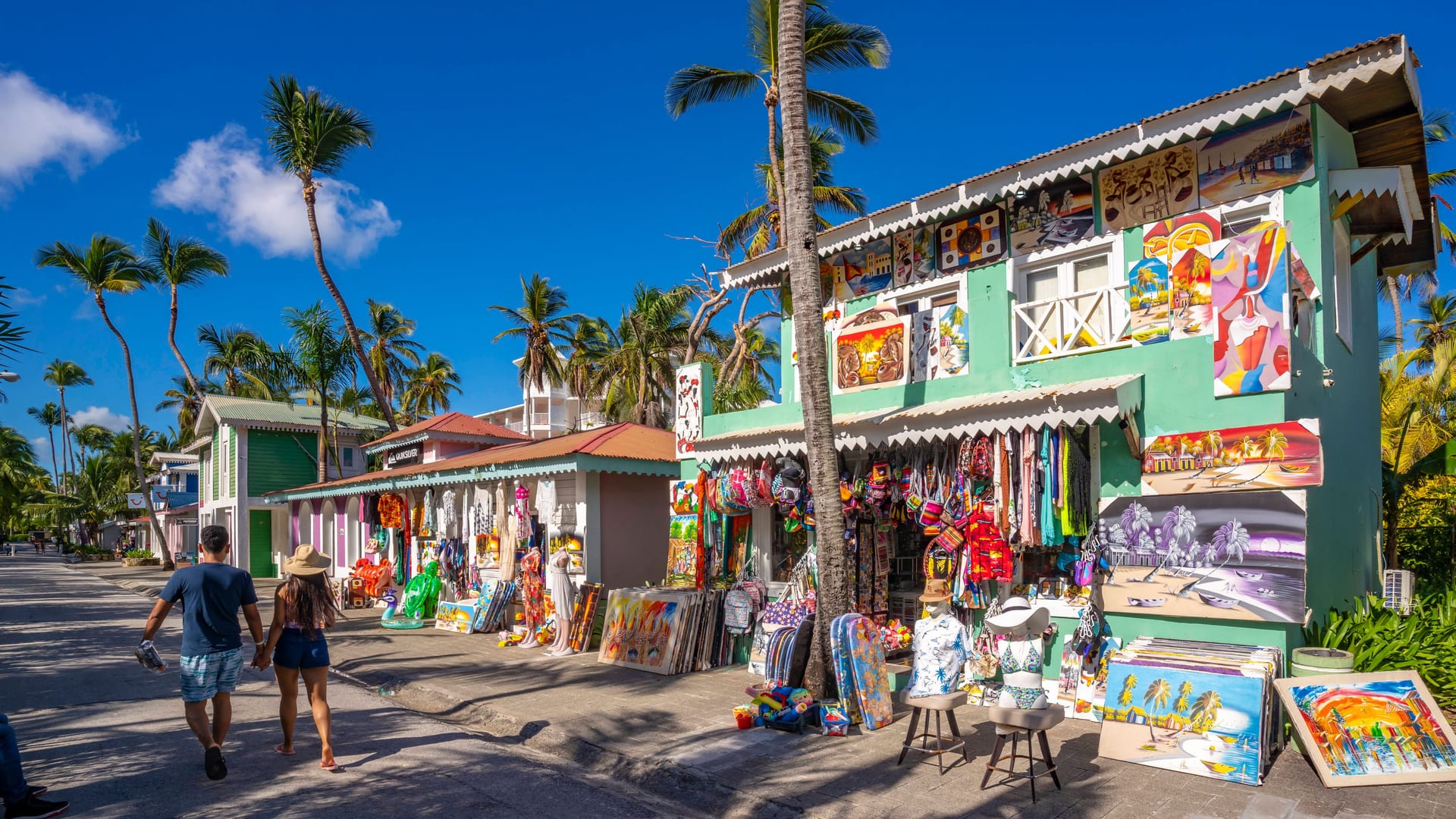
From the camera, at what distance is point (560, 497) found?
13594 mm

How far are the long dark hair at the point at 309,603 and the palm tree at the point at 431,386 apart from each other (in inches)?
1572

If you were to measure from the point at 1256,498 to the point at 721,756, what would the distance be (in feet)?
15.9

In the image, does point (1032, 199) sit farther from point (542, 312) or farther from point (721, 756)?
point (542, 312)

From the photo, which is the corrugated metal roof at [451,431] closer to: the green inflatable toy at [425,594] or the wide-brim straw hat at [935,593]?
the green inflatable toy at [425,594]

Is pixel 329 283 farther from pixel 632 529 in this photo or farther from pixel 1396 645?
pixel 1396 645

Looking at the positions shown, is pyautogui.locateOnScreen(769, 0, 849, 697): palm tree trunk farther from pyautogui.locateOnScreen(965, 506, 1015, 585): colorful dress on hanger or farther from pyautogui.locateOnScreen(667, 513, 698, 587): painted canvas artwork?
pyautogui.locateOnScreen(667, 513, 698, 587): painted canvas artwork

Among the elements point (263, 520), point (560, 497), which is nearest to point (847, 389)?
point (560, 497)

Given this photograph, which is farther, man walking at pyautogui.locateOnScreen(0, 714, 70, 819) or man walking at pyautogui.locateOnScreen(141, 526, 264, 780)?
man walking at pyautogui.locateOnScreen(141, 526, 264, 780)

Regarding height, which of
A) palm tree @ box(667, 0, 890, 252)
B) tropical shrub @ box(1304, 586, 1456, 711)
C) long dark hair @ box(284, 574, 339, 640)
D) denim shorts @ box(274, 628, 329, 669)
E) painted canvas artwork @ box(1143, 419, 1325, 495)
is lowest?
tropical shrub @ box(1304, 586, 1456, 711)

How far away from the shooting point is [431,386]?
4497 cm

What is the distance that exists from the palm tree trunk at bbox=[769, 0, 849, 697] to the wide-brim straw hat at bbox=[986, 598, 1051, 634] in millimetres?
2081

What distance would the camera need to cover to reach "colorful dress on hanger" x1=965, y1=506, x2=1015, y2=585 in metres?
8.29

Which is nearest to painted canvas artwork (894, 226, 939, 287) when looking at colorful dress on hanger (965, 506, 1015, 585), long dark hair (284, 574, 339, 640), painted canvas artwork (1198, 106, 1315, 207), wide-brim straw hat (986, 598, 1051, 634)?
painted canvas artwork (1198, 106, 1315, 207)

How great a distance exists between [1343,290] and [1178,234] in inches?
106
